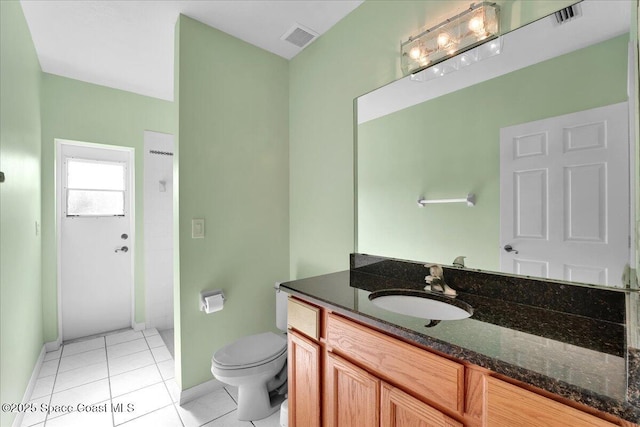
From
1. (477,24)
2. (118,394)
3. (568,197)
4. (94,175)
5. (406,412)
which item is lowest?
(118,394)

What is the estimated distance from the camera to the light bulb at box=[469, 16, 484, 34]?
1.19 meters

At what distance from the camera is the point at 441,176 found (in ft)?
4.32

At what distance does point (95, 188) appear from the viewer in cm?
292

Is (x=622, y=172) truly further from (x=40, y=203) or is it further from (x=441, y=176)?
(x=40, y=203)

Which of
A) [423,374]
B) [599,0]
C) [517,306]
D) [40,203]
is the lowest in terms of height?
[423,374]

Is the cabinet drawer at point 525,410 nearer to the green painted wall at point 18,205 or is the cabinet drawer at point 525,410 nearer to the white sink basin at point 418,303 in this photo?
the white sink basin at point 418,303

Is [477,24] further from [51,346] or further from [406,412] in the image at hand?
[51,346]

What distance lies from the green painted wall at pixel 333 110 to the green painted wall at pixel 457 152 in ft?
0.66

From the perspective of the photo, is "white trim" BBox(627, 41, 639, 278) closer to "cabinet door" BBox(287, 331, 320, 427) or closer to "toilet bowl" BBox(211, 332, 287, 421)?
"cabinet door" BBox(287, 331, 320, 427)

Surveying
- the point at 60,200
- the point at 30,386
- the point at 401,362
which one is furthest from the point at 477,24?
the point at 60,200

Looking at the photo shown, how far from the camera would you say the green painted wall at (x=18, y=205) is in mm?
1415

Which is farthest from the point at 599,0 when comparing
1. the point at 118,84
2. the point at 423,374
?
the point at 118,84

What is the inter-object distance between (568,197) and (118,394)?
9.28ft

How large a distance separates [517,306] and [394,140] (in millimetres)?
973
